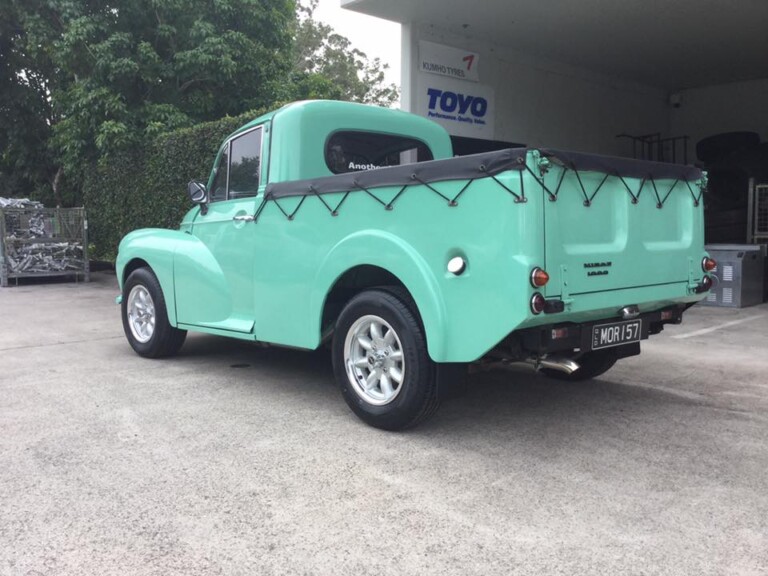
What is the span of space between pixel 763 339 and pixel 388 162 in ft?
15.6

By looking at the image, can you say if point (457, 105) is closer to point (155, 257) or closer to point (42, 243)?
point (155, 257)

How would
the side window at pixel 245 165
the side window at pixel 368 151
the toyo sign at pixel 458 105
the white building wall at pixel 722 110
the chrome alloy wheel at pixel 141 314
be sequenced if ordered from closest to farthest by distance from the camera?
the side window at pixel 368 151 < the side window at pixel 245 165 < the chrome alloy wheel at pixel 141 314 < the toyo sign at pixel 458 105 < the white building wall at pixel 722 110

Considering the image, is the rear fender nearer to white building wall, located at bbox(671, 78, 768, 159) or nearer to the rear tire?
the rear tire

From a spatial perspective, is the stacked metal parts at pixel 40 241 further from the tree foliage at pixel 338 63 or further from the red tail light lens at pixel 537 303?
the tree foliage at pixel 338 63

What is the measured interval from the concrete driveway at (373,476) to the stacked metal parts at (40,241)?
360 inches

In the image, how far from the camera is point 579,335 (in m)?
3.71

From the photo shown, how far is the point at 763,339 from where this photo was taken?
722cm

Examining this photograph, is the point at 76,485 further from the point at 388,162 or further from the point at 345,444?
the point at 388,162

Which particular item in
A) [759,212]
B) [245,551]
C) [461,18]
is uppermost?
[461,18]

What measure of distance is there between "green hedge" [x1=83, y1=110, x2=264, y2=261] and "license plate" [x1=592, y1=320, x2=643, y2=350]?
27.5 ft

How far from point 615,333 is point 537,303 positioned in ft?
2.92

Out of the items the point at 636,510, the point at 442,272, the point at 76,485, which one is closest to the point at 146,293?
the point at 76,485

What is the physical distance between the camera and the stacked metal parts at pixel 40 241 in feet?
44.7

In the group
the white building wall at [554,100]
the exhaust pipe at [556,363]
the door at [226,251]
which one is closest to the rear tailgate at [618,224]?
the exhaust pipe at [556,363]
